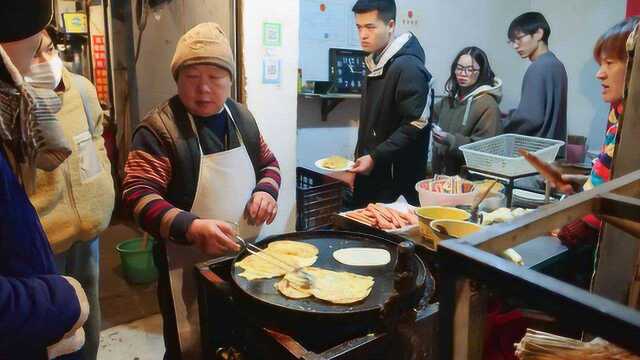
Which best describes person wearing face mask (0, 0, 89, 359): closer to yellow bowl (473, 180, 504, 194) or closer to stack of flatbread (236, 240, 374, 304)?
stack of flatbread (236, 240, 374, 304)

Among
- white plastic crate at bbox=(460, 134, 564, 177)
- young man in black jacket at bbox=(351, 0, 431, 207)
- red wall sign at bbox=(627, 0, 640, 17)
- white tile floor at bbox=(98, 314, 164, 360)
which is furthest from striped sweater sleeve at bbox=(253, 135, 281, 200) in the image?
red wall sign at bbox=(627, 0, 640, 17)

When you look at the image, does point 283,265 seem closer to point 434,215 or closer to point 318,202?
point 434,215

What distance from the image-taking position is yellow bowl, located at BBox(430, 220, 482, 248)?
4.95ft

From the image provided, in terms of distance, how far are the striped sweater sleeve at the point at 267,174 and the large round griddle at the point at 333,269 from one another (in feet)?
1.15

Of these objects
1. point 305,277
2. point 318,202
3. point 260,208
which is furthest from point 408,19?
point 305,277

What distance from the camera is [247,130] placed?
1.81 m

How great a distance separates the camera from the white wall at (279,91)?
101 inches

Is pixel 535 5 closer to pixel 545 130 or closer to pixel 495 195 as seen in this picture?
pixel 545 130

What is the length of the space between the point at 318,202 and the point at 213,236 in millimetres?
1551

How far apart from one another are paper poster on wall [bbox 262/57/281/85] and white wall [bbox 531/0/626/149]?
11.9 feet

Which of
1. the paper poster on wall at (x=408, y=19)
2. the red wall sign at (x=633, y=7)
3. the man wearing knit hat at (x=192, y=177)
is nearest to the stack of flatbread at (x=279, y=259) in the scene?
the man wearing knit hat at (x=192, y=177)

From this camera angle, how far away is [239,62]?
256cm

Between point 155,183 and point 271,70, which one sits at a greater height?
point 271,70

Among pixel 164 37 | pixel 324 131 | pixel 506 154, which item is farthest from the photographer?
pixel 324 131
